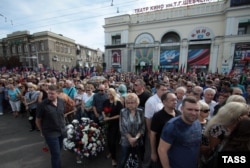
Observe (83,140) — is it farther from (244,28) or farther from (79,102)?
(244,28)

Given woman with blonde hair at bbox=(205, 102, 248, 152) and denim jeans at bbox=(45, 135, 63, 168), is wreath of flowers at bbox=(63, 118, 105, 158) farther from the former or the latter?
woman with blonde hair at bbox=(205, 102, 248, 152)

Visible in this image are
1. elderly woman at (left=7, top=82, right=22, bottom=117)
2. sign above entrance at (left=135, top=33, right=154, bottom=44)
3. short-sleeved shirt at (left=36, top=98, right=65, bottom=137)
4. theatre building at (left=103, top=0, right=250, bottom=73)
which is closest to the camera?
short-sleeved shirt at (left=36, top=98, right=65, bottom=137)

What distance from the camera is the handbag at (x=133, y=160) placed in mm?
2658

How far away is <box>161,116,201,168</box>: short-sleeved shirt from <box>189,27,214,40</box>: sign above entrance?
29005 mm

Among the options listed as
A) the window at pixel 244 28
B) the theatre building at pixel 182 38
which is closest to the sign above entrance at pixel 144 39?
the theatre building at pixel 182 38

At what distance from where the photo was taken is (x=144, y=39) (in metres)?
30.4

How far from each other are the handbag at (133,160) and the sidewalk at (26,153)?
0.89 metres

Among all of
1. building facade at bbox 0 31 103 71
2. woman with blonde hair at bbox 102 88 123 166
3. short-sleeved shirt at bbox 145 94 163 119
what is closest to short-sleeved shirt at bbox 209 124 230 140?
short-sleeved shirt at bbox 145 94 163 119

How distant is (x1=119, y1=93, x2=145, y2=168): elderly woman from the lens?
2.63 meters

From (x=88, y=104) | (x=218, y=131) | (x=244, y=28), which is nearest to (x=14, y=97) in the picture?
(x=88, y=104)

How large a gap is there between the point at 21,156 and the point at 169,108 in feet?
13.3

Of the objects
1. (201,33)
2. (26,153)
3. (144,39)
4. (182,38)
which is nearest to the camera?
(26,153)

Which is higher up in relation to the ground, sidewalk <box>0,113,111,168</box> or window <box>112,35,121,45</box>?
window <box>112,35,121,45</box>

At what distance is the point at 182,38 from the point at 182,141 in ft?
96.4
